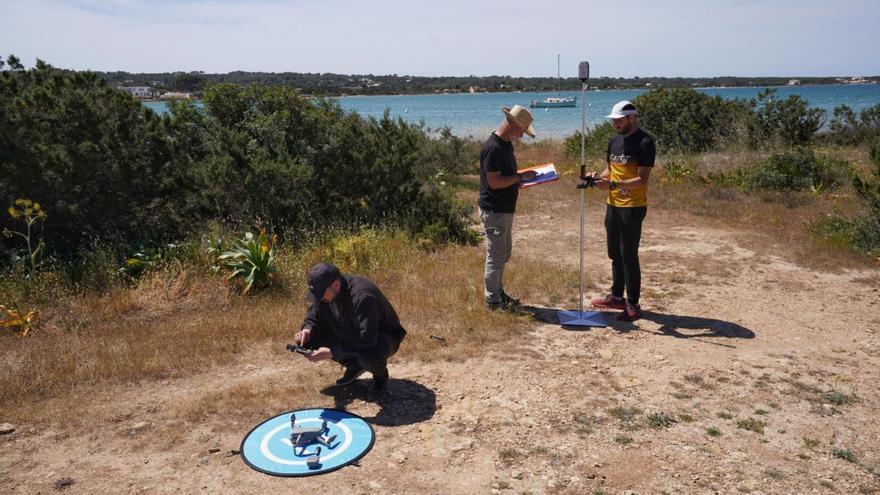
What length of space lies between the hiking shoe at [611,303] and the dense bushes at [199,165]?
3.54 metres

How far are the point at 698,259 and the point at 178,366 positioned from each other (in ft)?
22.8

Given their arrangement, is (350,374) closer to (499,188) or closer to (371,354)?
(371,354)

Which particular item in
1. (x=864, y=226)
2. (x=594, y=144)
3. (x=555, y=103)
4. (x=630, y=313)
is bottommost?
(x=630, y=313)

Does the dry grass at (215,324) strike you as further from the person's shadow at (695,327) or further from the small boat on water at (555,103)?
the small boat on water at (555,103)

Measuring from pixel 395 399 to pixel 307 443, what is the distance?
0.90m

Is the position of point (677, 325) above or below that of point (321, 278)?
below

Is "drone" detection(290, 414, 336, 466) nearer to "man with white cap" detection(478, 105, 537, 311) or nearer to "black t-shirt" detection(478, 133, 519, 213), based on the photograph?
"man with white cap" detection(478, 105, 537, 311)

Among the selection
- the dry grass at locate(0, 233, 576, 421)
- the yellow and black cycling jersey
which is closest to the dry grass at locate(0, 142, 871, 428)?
the dry grass at locate(0, 233, 576, 421)

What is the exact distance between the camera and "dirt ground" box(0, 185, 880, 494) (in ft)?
13.1

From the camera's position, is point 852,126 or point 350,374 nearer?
point 350,374

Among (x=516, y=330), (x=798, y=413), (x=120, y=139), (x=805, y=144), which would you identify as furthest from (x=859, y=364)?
(x=805, y=144)

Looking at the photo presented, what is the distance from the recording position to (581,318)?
267 inches

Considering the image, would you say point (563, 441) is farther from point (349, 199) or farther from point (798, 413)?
point (349, 199)

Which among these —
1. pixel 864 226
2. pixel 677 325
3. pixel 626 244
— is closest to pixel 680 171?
pixel 864 226
